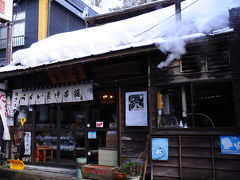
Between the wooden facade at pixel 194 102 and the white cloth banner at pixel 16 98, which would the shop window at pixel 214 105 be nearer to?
the wooden facade at pixel 194 102

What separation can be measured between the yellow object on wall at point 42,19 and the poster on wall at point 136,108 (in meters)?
9.30

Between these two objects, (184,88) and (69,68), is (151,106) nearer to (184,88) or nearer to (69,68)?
(184,88)

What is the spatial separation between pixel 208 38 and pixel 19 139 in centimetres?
1000

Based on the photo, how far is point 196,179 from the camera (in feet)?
19.8

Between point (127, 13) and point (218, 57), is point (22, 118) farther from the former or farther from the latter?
point (218, 57)

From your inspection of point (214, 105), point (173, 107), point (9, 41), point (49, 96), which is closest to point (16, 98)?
point (49, 96)

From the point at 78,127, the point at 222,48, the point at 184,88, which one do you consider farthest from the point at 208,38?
the point at 78,127

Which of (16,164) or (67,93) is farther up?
(67,93)

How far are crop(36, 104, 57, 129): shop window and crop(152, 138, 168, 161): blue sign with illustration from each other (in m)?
5.60

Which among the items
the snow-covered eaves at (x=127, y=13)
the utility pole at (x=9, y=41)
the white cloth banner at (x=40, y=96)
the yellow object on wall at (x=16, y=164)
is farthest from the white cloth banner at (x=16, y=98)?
the snow-covered eaves at (x=127, y=13)

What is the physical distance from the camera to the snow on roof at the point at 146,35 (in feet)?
21.1

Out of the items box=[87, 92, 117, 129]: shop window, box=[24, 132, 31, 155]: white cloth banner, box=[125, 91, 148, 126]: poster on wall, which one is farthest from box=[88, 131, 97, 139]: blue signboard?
box=[24, 132, 31, 155]: white cloth banner

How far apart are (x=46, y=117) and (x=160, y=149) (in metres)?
6.83

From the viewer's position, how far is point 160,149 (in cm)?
654
